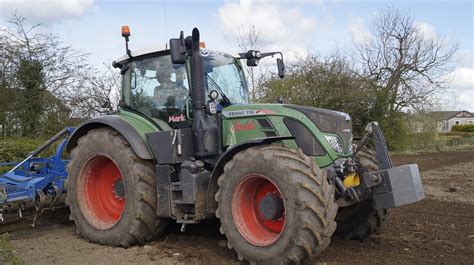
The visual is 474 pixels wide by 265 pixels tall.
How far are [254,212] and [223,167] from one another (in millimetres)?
566

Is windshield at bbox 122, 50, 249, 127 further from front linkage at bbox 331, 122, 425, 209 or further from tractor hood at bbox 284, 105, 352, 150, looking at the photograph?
front linkage at bbox 331, 122, 425, 209

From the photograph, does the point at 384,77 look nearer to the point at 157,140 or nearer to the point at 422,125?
the point at 422,125

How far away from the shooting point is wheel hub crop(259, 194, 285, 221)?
186 inches

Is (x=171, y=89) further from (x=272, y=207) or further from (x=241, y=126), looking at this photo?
(x=272, y=207)

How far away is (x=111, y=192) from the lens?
633 cm

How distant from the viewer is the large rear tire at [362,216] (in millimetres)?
5383

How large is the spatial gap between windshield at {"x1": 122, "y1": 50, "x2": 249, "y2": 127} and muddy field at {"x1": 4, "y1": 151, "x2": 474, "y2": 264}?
4.80 feet

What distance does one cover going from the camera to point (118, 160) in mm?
5746

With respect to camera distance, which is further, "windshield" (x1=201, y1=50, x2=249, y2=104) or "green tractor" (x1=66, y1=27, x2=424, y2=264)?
"windshield" (x1=201, y1=50, x2=249, y2=104)

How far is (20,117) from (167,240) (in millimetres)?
8693

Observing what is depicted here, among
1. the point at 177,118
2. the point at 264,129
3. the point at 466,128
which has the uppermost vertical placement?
the point at 466,128

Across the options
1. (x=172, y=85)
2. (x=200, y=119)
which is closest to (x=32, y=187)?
(x=172, y=85)

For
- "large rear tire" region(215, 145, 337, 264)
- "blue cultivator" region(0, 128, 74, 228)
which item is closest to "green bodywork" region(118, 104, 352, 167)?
"large rear tire" region(215, 145, 337, 264)

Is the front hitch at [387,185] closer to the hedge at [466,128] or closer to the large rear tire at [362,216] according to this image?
the large rear tire at [362,216]
